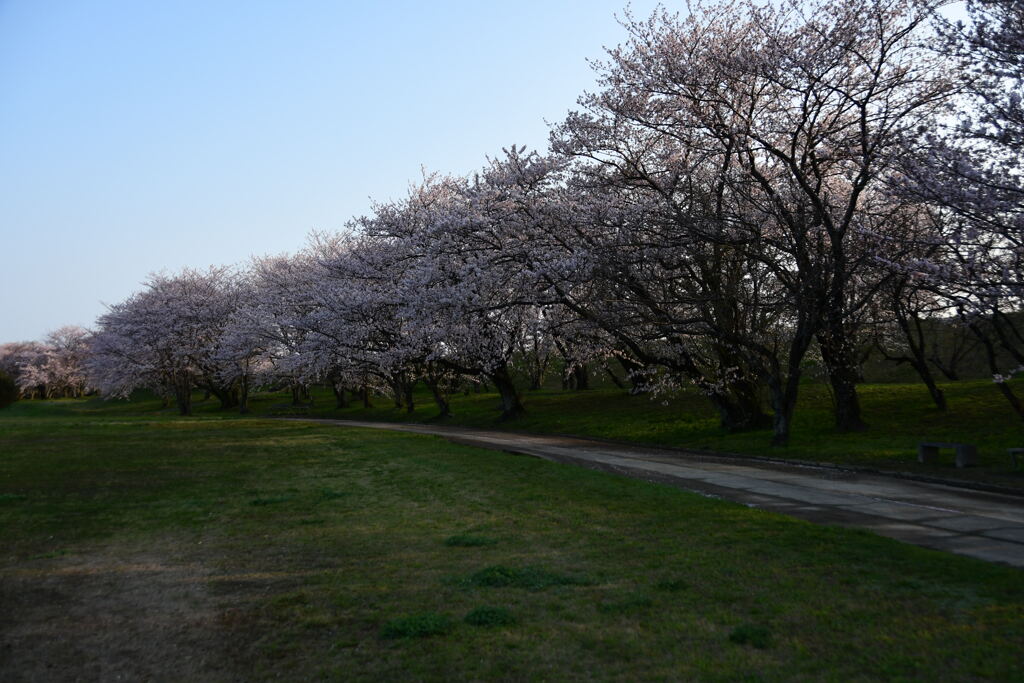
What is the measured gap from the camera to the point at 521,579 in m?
7.25

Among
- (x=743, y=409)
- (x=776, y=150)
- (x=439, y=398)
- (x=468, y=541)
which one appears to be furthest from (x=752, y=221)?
(x=439, y=398)

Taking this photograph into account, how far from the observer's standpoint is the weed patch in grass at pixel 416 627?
18.9ft

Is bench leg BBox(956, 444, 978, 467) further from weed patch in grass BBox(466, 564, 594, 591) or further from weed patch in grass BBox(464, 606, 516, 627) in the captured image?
weed patch in grass BBox(464, 606, 516, 627)

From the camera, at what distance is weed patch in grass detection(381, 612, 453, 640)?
18.9ft

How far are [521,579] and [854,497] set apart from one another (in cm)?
788

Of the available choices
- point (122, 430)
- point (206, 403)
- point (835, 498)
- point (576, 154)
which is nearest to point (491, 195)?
point (576, 154)

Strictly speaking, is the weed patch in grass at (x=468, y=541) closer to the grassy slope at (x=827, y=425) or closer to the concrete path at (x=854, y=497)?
the concrete path at (x=854, y=497)

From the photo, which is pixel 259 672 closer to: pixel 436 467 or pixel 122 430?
pixel 436 467

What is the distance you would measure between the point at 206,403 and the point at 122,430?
134 feet

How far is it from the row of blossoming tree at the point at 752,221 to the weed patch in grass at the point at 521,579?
9.68 meters

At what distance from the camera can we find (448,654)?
5.36m

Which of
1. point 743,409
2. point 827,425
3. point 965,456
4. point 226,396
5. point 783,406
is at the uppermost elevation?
point 226,396

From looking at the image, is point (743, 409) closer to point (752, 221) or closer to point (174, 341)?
point (752, 221)

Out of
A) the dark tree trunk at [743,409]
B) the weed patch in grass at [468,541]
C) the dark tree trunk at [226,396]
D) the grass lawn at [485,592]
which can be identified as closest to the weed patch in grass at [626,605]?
the grass lawn at [485,592]
